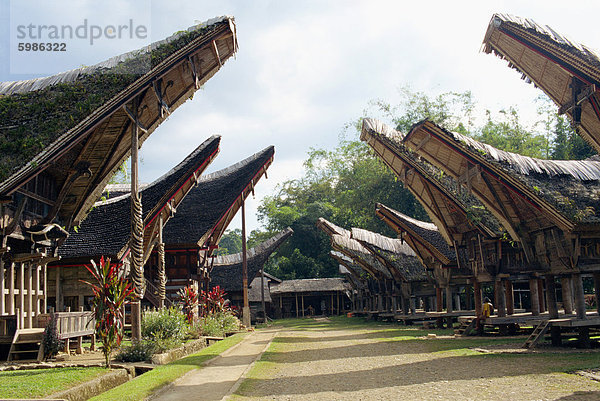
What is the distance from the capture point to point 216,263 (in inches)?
1280

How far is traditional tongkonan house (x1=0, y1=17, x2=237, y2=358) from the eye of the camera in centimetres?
966

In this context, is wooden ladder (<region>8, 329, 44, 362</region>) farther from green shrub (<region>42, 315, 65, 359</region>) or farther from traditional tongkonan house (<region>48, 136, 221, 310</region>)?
traditional tongkonan house (<region>48, 136, 221, 310</region>)

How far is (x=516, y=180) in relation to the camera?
12.7 metres

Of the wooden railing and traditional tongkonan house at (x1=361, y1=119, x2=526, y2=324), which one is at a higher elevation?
traditional tongkonan house at (x1=361, y1=119, x2=526, y2=324)

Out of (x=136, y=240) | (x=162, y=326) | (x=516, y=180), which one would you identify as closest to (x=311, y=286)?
(x=162, y=326)

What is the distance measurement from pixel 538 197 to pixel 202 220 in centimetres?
1408

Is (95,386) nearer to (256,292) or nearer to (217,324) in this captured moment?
(217,324)

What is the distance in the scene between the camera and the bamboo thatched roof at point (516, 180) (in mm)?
12195

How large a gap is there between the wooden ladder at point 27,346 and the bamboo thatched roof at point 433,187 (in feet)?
35.7

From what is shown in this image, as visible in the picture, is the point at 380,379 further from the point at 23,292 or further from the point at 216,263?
the point at 216,263

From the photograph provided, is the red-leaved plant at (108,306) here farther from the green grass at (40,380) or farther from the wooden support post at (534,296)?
the wooden support post at (534,296)

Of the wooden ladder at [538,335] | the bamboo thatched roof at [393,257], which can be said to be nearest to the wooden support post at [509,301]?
the wooden ladder at [538,335]

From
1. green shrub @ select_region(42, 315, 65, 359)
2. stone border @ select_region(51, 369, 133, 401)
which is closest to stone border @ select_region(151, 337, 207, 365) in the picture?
stone border @ select_region(51, 369, 133, 401)

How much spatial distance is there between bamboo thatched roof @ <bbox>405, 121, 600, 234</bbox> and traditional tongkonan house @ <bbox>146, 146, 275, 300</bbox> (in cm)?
1031
